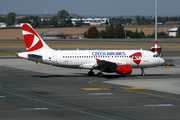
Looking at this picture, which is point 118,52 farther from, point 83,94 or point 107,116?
point 107,116

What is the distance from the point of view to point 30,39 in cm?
4403

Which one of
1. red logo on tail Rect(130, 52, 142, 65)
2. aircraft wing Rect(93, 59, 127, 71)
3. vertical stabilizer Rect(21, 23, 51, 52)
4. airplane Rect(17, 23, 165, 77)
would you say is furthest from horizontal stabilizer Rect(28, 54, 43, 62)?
red logo on tail Rect(130, 52, 142, 65)

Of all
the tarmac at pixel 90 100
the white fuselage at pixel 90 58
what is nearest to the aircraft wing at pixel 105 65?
the white fuselage at pixel 90 58

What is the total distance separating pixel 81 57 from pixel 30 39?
848cm

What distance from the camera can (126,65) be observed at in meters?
41.8

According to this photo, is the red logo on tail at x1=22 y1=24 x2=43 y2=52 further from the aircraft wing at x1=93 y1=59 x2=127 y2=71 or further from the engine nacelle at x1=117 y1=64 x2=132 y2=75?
the engine nacelle at x1=117 y1=64 x2=132 y2=75

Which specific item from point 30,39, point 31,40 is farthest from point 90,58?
point 30,39

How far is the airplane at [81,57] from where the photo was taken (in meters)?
43.2

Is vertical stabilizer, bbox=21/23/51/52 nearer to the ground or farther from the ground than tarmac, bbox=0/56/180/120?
farther from the ground

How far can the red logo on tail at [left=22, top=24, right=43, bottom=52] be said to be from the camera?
144ft

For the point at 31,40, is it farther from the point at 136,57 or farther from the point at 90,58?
the point at 136,57

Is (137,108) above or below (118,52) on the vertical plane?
below

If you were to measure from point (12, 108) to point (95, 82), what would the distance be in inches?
666

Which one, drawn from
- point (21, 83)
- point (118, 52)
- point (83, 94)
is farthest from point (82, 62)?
point (83, 94)
